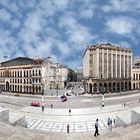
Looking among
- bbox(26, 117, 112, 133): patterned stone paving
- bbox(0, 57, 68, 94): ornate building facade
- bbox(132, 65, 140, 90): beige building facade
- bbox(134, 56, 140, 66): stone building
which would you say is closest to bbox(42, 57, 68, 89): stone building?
bbox(0, 57, 68, 94): ornate building facade

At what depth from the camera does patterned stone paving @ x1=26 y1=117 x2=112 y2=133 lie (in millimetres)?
30828

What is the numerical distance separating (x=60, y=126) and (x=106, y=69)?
58095 millimetres

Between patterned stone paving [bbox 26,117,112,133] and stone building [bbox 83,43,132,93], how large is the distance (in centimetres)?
4891

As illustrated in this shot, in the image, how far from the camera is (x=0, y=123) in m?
26.2

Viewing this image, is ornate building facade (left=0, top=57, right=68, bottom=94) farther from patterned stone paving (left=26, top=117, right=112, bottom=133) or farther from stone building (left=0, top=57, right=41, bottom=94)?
patterned stone paving (left=26, top=117, right=112, bottom=133)

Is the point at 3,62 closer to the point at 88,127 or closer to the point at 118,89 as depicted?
the point at 118,89

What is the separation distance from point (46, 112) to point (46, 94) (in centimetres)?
3265

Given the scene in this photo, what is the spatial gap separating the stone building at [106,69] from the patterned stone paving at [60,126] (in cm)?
4891

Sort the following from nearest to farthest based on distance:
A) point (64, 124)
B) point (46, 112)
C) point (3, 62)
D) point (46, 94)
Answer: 1. point (64, 124)
2. point (46, 112)
3. point (46, 94)
4. point (3, 62)

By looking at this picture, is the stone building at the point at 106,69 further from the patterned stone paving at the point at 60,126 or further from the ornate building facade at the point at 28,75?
the patterned stone paving at the point at 60,126

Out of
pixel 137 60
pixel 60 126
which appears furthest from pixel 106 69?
pixel 60 126

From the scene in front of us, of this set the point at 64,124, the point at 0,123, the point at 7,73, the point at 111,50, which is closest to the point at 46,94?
the point at 7,73

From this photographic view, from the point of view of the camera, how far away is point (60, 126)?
109 ft

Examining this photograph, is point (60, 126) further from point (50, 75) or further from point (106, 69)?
point (106, 69)
